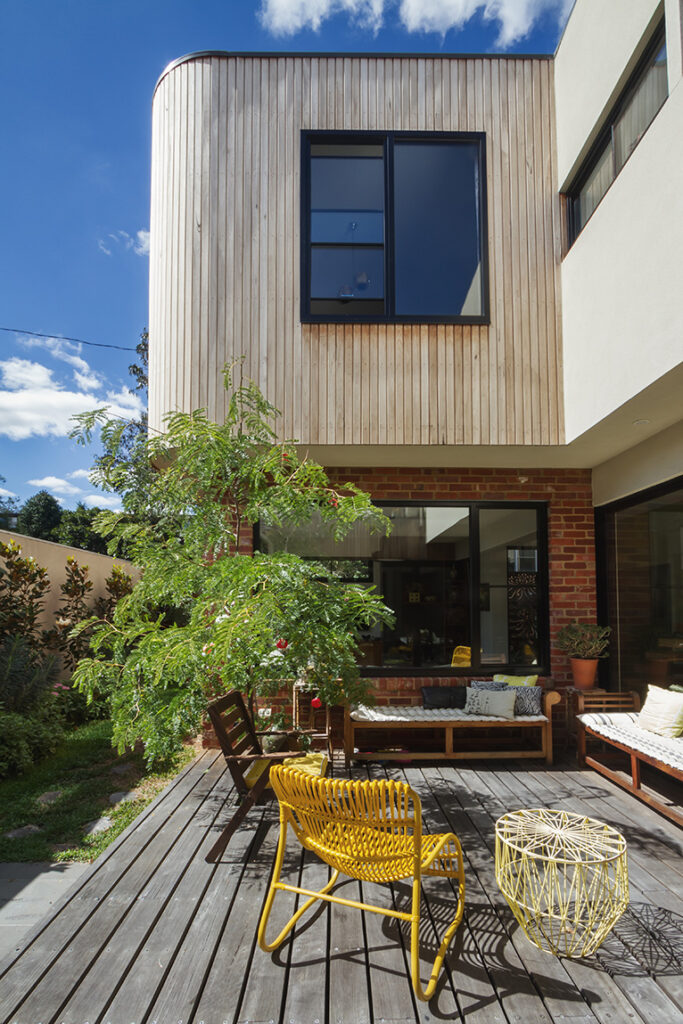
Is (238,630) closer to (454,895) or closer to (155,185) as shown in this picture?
(454,895)

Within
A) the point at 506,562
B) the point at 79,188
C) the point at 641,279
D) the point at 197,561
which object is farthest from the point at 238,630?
the point at 79,188

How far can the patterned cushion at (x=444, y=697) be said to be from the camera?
18.5 ft

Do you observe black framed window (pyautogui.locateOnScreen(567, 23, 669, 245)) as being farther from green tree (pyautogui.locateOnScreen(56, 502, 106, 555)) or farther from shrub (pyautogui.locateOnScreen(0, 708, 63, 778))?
green tree (pyautogui.locateOnScreen(56, 502, 106, 555))

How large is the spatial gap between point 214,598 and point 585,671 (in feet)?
12.1

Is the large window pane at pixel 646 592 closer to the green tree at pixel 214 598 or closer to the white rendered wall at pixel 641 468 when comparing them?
the white rendered wall at pixel 641 468

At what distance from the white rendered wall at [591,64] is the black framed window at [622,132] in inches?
2.9

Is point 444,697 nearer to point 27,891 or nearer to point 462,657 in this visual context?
point 462,657

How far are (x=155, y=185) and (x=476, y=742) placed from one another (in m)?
5.89

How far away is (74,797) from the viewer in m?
5.06

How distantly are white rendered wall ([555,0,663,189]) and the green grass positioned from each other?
6.04 m

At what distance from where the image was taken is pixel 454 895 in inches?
120

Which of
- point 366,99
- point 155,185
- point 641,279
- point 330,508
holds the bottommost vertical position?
point 330,508

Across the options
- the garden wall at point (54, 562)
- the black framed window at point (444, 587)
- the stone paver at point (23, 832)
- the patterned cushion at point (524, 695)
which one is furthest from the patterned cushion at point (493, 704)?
the garden wall at point (54, 562)

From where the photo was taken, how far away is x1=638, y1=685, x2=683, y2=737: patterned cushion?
4398mm
